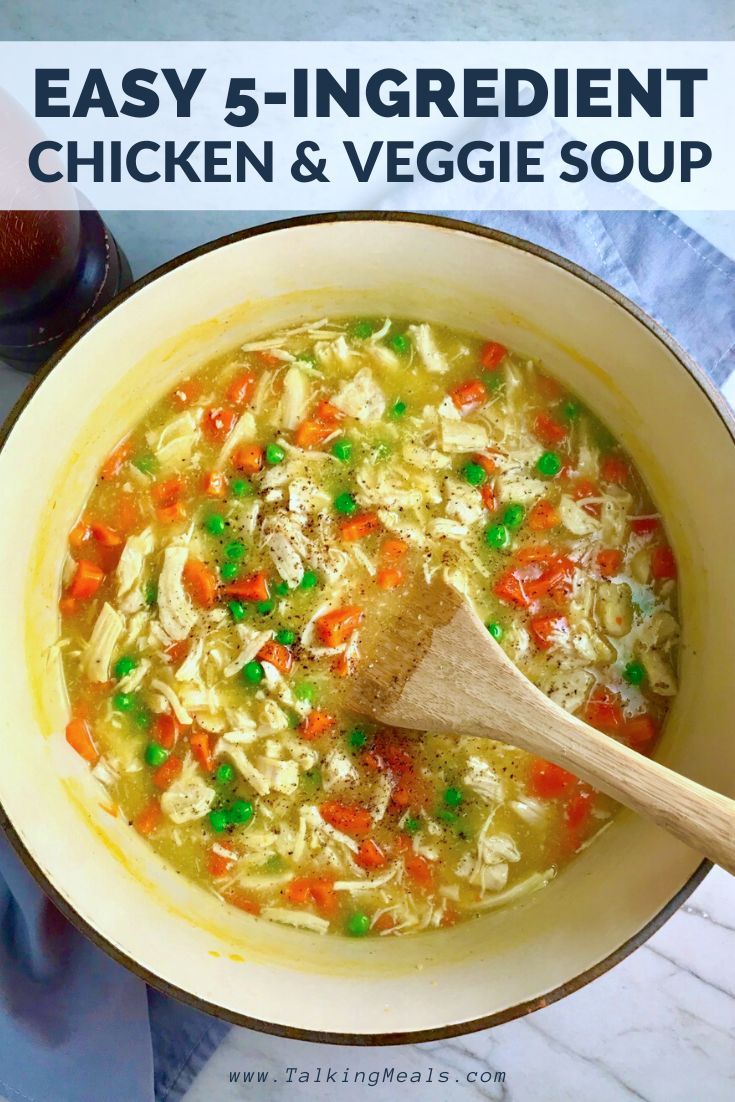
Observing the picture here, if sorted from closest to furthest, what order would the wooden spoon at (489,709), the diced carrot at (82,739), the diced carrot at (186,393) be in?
the wooden spoon at (489,709), the diced carrot at (82,739), the diced carrot at (186,393)

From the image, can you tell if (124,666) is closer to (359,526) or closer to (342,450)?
(359,526)

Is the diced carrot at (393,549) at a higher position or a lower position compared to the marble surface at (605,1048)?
higher

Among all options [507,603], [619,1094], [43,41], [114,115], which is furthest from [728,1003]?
[43,41]

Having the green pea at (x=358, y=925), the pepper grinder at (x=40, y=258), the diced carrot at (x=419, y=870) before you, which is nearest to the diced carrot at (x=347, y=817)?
the diced carrot at (x=419, y=870)

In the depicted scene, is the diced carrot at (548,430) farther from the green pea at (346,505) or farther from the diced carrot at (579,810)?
the diced carrot at (579,810)

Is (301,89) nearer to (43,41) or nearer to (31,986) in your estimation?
(43,41)

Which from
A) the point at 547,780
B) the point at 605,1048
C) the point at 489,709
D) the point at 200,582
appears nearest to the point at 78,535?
the point at 200,582

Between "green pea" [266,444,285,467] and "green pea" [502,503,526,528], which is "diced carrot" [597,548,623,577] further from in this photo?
"green pea" [266,444,285,467]

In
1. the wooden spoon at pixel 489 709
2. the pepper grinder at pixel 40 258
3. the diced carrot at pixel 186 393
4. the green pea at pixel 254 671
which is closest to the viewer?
the wooden spoon at pixel 489 709

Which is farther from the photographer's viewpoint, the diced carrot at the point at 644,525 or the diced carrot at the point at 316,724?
the diced carrot at the point at 644,525
